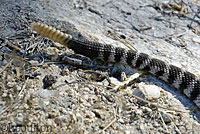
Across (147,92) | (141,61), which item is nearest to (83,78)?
(147,92)

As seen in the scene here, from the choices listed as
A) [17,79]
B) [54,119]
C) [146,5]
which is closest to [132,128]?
[54,119]

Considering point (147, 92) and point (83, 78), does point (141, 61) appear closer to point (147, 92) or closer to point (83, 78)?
point (147, 92)

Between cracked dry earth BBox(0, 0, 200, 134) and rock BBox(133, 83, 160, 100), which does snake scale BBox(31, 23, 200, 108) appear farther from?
rock BBox(133, 83, 160, 100)

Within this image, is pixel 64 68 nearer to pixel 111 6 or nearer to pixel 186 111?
pixel 186 111

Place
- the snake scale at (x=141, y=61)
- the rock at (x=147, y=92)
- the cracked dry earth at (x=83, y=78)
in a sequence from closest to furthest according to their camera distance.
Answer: the cracked dry earth at (x=83, y=78), the rock at (x=147, y=92), the snake scale at (x=141, y=61)

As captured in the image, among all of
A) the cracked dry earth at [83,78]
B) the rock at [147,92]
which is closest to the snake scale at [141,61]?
the cracked dry earth at [83,78]

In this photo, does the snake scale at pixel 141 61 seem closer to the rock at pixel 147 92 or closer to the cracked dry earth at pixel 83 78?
the cracked dry earth at pixel 83 78
